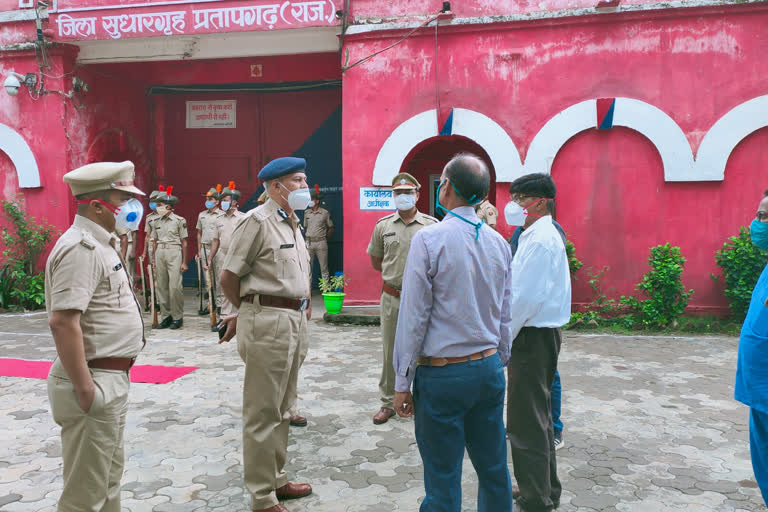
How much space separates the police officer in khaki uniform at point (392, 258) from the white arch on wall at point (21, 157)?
25.6ft

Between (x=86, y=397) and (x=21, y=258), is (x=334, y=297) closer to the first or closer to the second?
(x=21, y=258)

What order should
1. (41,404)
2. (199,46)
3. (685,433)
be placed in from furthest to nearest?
(199,46), (41,404), (685,433)

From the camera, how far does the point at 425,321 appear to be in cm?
242

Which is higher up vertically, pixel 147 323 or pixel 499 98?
pixel 499 98

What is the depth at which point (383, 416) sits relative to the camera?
4.52 meters

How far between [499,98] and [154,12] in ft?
18.5

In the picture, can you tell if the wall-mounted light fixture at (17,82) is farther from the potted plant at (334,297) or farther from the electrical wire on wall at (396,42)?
the potted plant at (334,297)

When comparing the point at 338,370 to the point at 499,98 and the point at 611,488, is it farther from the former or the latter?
the point at 499,98

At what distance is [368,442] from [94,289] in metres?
2.42

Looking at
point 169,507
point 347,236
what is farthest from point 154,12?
point 169,507

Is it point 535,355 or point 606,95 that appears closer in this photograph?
point 535,355

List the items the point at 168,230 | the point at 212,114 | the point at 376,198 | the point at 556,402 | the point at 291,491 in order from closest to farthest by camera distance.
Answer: the point at 291,491 < the point at 556,402 < the point at 168,230 < the point at 376,198 < the point at 212,114

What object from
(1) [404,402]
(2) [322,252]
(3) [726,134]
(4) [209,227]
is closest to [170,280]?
(4) [209,227]

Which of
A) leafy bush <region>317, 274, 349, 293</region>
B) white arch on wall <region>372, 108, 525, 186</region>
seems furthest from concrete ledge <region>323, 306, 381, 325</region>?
white arch on wall <region>372, 108, 525, 186</region>
